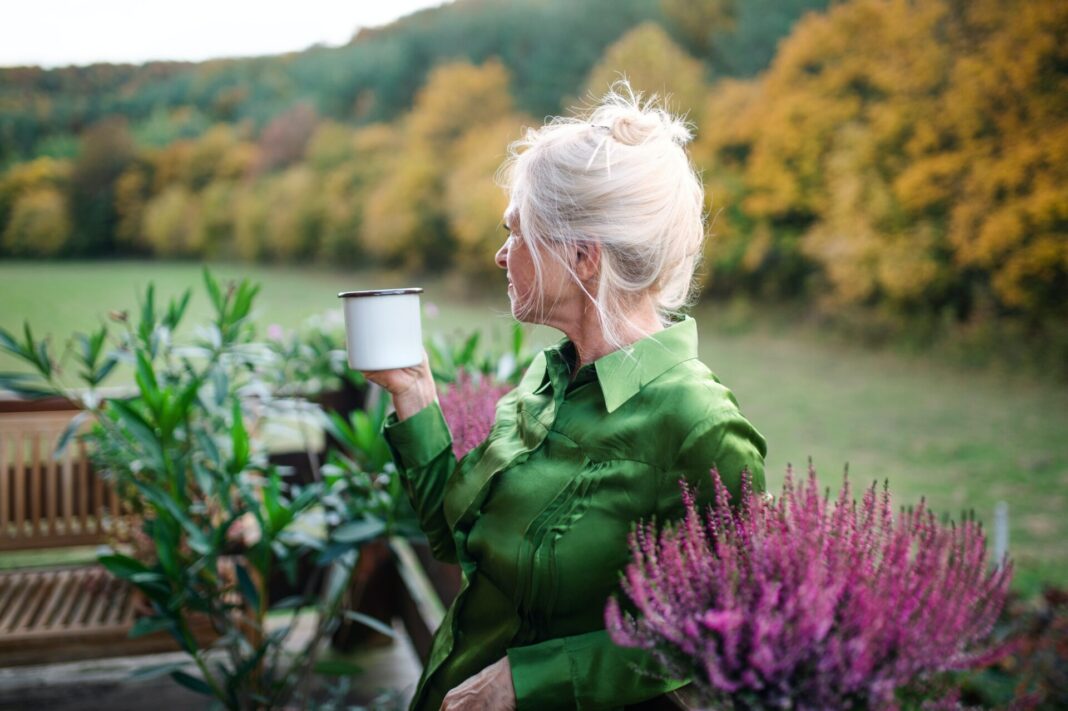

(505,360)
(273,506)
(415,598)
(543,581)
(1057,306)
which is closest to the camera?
(543,581)

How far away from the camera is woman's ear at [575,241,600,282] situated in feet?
3.73

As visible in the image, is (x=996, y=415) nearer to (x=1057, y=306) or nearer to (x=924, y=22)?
(x=1057, y=306)

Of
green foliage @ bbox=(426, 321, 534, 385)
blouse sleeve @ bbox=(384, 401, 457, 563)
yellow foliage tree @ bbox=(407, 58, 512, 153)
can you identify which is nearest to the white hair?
blouse sleeve @ bbox=(384, 401, 457, 563)

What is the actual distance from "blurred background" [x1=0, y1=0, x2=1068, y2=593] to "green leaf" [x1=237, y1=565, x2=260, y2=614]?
924 mm

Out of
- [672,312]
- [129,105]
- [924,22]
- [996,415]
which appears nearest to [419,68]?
[129,105]

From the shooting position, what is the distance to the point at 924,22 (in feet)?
14.1

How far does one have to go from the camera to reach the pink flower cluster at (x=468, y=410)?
4.65 ft

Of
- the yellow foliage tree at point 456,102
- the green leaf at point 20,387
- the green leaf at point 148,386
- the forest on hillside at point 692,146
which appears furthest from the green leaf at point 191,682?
the yellow foliage tree at point 456,102

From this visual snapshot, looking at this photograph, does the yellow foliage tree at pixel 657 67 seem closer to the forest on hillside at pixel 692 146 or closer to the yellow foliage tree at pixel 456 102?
the forest on hillside at pixel 692 146

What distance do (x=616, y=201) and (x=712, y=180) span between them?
15.1 feet

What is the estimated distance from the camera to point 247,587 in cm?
189

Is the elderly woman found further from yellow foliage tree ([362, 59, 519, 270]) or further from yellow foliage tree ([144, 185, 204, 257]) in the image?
yellow foliage tree ([144, 185, 204, 257])

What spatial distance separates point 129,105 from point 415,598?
5.76 m

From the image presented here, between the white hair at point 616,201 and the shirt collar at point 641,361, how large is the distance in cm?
4
